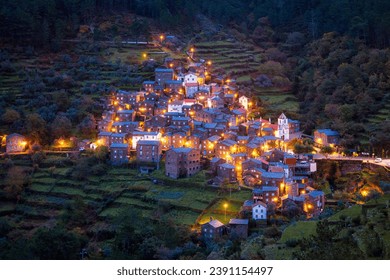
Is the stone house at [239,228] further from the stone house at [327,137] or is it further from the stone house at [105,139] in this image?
the stone house at [105,139]

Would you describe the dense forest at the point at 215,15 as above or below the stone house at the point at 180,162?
above

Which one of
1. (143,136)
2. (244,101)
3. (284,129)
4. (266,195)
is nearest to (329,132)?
(284,129)

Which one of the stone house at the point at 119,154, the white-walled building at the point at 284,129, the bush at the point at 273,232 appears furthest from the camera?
the white-walled building at the point at 284,129

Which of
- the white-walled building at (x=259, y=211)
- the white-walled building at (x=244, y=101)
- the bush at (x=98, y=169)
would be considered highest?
the white-walled building at (x=244, y=101)

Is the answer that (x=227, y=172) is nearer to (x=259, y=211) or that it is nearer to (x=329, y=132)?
(x=259, y=211)

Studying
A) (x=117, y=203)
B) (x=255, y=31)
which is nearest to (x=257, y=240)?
(x=117, y=203)

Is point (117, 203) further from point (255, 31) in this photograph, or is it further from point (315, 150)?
point (255, 31)

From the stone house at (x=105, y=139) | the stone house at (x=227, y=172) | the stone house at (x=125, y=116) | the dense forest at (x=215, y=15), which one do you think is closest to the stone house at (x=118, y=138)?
the stone house at (x=105, y=139)
